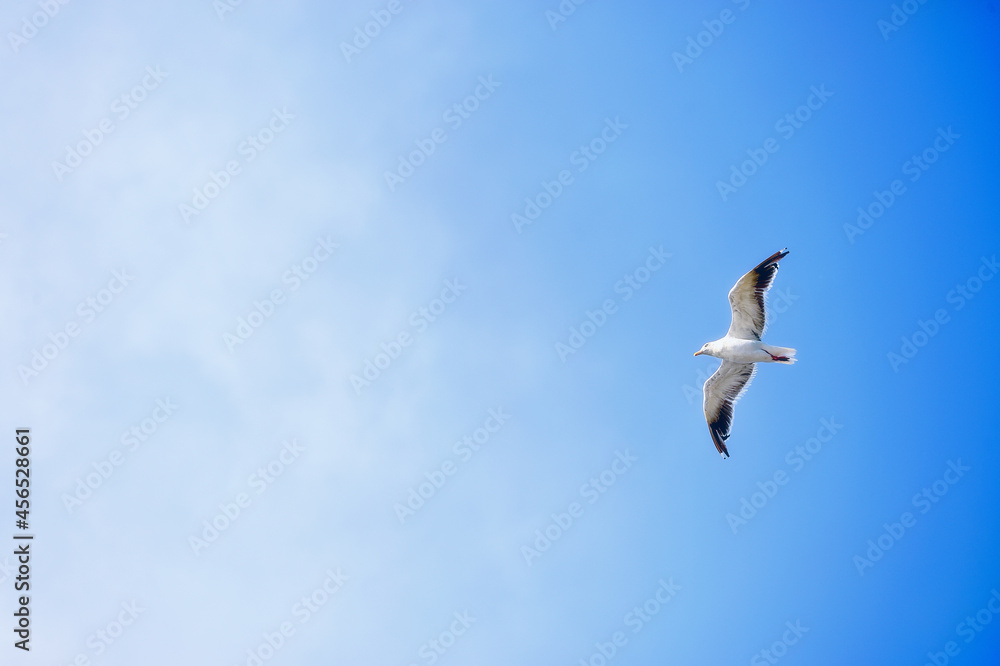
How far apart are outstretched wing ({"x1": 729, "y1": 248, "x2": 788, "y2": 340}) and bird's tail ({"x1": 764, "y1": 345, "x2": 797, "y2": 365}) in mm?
774

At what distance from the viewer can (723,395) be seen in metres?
22.9

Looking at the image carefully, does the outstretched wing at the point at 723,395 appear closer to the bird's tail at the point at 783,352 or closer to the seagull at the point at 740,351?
the seagull at the point at 740,351

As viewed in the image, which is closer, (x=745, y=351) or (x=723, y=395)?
(x=745, y=351)

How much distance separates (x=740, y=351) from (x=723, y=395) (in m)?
2.22

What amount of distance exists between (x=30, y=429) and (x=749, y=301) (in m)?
22.9

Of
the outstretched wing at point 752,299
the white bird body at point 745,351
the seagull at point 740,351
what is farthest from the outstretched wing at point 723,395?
the outstretched wing at point 752,299

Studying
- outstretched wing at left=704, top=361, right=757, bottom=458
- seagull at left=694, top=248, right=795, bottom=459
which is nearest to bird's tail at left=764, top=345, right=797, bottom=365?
seagull at left=694, top=248, right=795, bottom=459

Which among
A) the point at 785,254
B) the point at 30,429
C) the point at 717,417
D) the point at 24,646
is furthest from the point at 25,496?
the point at 785,254

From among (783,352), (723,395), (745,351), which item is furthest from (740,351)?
(723,395)

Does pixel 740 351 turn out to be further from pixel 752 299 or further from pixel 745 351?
pixel 752 299

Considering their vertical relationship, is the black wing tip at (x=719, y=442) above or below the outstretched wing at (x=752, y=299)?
below

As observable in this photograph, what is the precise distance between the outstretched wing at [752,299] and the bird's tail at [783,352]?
2.54 ft

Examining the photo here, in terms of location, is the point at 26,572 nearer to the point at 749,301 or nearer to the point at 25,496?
the point at 25,496

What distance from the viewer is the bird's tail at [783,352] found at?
20.7 meters
